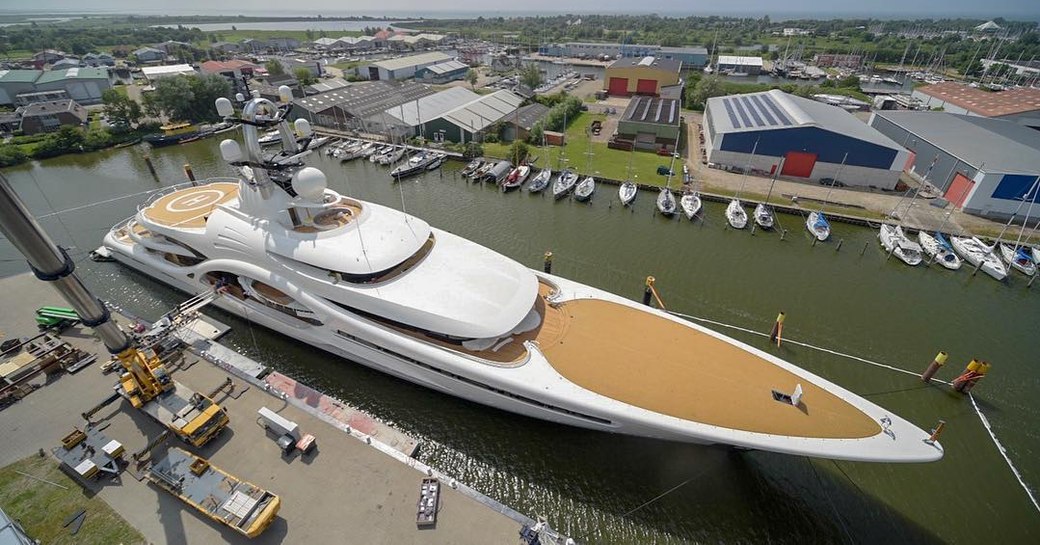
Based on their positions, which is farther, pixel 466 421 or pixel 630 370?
pixel 466 421

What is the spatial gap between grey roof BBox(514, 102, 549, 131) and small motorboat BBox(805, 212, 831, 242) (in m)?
27.8

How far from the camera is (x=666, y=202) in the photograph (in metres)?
31.8

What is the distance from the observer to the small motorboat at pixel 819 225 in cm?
2848

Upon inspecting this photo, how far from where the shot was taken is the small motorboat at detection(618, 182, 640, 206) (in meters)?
32.9

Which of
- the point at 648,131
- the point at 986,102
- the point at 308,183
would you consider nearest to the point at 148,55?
the point at 648,131

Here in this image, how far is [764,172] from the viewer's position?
3728 cm

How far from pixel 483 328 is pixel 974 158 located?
41416mm

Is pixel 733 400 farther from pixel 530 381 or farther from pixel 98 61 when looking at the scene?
pixel 98 61

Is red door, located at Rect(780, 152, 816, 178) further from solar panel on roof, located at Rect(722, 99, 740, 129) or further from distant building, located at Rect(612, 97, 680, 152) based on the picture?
distant building, located at Rect(612, 97, 680, 152)

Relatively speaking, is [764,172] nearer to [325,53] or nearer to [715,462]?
[715,462]

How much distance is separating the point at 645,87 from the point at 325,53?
98.3 m

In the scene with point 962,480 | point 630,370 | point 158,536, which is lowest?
point 962,480

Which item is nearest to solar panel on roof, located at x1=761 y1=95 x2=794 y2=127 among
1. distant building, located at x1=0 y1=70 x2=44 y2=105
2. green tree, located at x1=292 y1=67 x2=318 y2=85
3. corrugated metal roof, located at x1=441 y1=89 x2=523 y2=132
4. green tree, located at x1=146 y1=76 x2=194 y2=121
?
corrugated metal roof, located at x1=441 y1=89 x2=523 y2=132

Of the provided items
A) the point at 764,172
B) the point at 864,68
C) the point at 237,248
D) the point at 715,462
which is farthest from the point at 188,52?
the point at 864,68
